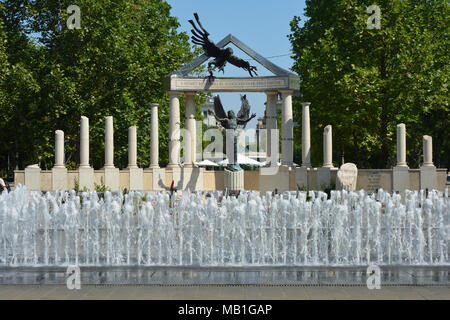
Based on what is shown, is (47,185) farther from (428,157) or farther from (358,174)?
(428,157)

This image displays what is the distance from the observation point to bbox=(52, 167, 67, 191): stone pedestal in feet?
91.0

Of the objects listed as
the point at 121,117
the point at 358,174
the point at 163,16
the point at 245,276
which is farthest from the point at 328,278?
the point at 163,16

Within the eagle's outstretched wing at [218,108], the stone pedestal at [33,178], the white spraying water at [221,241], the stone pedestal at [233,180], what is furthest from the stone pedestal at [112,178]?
the white spraying water at [221,241]

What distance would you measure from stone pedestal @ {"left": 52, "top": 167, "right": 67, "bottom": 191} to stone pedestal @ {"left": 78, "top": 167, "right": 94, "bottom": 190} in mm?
802

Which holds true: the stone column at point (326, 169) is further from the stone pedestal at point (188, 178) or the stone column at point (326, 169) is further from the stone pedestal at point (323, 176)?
the stone pedestal at point (188, 178)

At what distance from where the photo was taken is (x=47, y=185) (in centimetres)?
2788

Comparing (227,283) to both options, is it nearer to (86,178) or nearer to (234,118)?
(86,178)

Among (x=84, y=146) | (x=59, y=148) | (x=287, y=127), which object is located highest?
(x=287, y=127)

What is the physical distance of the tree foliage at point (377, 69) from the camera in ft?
105

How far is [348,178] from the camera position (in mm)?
27719

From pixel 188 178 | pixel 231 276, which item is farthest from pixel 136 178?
pixel 231 276

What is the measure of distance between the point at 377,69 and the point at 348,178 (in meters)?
9.01

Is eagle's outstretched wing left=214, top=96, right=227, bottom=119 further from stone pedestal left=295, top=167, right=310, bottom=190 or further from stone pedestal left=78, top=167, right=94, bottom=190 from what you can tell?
stone pedestal left=78, top=167, right=94, bottom=190

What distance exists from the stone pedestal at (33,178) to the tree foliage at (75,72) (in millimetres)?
8088
